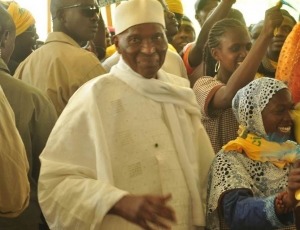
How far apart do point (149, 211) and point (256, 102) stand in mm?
1022

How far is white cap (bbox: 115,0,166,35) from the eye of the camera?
2.83 meters

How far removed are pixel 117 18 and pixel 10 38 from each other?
2.18 ft

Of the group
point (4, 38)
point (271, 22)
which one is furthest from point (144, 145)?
point (271, 22)

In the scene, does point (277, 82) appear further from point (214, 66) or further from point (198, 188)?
point (214, 66)

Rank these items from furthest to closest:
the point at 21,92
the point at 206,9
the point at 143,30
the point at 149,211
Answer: the point at 206,9 < the point at 21,92 < the point at 143,30 < the point at 149,211

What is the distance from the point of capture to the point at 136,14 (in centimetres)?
284

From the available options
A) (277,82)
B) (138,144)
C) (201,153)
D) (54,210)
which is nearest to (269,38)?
(277,82)

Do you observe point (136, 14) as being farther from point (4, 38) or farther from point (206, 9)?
point (206, 9)

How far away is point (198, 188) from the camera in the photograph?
2850 mm

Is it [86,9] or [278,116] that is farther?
[86,9]

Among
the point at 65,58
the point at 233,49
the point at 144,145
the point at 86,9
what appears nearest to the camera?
the point at 144,145

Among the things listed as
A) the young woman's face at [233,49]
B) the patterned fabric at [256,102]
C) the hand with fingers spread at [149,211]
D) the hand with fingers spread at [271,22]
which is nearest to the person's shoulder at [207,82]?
the young woman's face at [233,49]

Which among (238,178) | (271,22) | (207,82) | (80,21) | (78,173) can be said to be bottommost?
(238,178)

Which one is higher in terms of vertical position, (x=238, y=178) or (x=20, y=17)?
(x=20, y=17)
